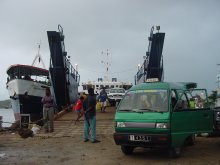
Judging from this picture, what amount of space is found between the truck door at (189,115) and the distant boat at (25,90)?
15621 millimetres

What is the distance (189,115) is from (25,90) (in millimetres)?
16685

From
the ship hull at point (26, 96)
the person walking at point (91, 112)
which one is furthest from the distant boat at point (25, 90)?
the person walking at point (91, 112)

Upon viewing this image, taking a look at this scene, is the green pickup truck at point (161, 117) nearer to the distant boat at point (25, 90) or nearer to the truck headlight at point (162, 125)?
the truck headlight at point (162, 125)

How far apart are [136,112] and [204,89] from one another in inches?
87.5

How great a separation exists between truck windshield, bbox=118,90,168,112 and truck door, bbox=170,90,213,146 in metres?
0.33

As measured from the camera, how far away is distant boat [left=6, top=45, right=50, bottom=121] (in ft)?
77.8

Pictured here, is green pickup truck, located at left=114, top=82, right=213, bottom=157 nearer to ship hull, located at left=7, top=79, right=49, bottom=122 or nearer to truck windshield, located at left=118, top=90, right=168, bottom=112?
truck windshield, located at left=118, top=90, right=168, bottom=112

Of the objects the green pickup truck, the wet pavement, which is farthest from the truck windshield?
the wet pavement

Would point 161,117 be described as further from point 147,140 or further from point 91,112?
point 91,112

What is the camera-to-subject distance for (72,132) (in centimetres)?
1466

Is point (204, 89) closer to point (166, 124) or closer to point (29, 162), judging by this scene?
point (166, 124)

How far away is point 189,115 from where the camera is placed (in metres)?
9.05

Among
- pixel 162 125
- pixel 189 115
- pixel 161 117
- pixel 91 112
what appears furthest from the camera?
pixel 91 112

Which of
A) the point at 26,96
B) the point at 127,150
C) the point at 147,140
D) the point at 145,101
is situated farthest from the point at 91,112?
the point at 26,96
